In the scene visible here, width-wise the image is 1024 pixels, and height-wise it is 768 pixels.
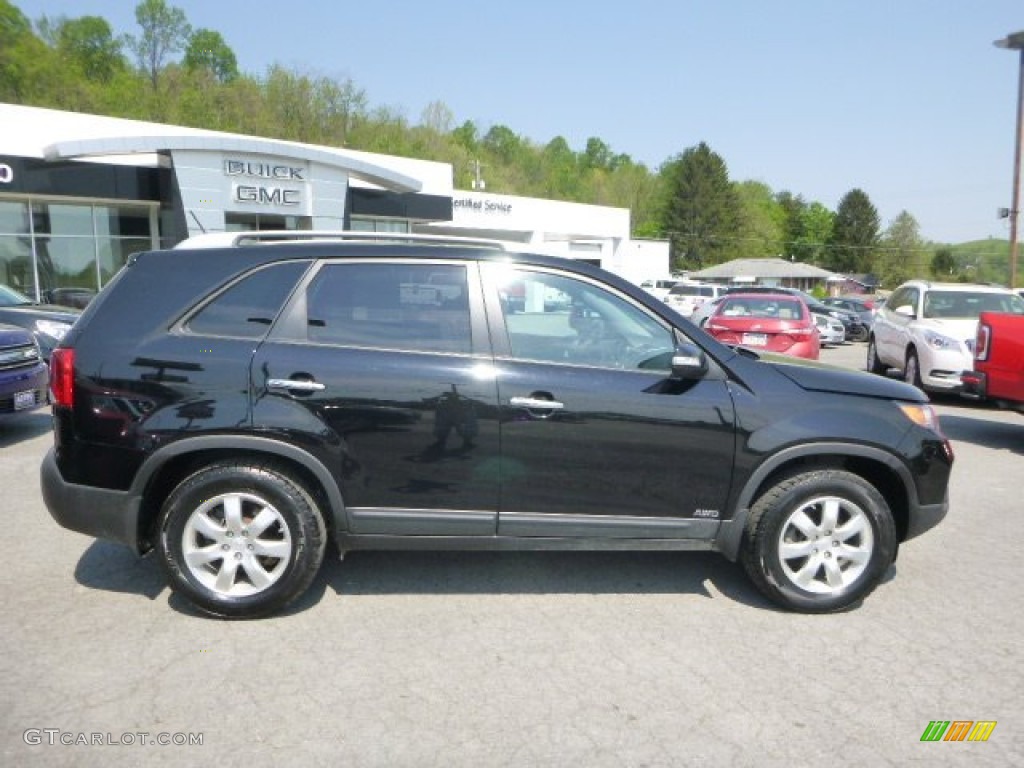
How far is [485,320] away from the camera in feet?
12.4

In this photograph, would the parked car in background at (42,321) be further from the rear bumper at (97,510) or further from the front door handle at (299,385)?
the front door handle at (299,385)

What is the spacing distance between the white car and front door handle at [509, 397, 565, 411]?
8316 mm

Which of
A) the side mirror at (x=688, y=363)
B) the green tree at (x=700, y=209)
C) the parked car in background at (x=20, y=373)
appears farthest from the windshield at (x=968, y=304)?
the green tree at (x=700, y=209)

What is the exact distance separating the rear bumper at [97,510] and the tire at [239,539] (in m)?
0.15

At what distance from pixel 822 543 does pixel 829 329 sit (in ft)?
63.2

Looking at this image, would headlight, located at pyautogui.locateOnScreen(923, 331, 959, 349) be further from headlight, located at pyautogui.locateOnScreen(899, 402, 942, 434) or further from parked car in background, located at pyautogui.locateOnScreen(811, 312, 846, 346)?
parked car in background, located at pyautogui.locateOnScreen(811, 312, 846, 346)

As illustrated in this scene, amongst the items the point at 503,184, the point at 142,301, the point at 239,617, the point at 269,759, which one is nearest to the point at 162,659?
the point at 239,617

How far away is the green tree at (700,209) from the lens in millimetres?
91438

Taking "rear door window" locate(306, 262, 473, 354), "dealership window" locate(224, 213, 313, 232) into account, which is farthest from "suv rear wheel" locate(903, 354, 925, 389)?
"dealership window" locate(224, 213, 313, 232)

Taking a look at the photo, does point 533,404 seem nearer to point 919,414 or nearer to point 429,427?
point 429,427

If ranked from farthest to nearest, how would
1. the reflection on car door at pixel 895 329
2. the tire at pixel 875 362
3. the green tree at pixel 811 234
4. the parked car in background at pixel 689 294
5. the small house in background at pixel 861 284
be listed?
the green tree at pixel 811 234, the small house in background at pixel 861 284, the parked car in background at pixel 689 294, the tire at pixel 875 362, the reflection on car door at pixel 895 329

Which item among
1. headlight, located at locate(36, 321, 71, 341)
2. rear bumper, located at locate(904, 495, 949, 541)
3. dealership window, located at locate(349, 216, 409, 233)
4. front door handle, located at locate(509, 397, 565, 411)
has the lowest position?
rear bumper, located at locate(904, 495, 949, 541)

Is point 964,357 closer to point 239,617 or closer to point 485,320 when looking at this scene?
point 485,320

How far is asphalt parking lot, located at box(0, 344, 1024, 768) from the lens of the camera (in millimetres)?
2768
